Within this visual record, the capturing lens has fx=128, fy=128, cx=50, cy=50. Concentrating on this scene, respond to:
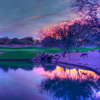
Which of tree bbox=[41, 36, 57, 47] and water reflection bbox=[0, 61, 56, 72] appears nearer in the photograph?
water reflection bbox=[0, 61, 56, 72]

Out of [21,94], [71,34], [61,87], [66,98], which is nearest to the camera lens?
[66,98]

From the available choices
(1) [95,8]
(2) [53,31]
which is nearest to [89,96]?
(1) [95,8]

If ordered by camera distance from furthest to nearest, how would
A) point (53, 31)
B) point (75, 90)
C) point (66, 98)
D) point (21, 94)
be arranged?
point (53, 31)
point (75, 90)
point (21, 94)
point (66, 98)

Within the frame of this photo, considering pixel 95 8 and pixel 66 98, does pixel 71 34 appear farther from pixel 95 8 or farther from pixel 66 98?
pixel 66 98

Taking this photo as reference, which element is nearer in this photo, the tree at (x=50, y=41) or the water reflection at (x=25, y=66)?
the water reflection at (x=25, y=66)

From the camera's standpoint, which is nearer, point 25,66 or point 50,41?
point 25,66

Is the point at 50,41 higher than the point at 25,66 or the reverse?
higher

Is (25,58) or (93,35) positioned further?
(25,58)

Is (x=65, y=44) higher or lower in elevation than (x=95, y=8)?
lower

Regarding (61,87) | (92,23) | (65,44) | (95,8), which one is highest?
(95,8)

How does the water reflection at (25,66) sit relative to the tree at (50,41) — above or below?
below

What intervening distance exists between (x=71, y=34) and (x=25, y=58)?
12.6 metres

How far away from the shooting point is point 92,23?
34.8 feet

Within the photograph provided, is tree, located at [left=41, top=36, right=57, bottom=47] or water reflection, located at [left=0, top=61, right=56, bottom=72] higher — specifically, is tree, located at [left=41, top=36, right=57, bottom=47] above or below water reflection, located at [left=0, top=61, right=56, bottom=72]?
above
